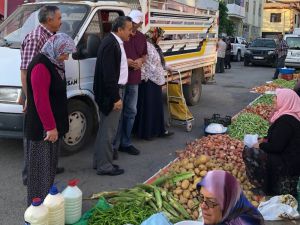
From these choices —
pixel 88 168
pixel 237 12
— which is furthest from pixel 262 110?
pixel 237 12

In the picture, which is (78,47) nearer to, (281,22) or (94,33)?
(94,33)

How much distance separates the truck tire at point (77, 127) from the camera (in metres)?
6.12

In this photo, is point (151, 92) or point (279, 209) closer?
point (279, 209)

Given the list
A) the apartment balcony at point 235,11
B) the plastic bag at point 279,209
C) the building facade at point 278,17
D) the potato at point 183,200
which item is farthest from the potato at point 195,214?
the building facade at point 278,17

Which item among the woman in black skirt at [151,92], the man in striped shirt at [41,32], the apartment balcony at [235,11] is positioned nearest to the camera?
the man in striped shirt at [41,32]

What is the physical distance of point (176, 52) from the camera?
8.82 meters

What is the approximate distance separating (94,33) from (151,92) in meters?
1.40

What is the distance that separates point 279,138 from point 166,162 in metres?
2.11

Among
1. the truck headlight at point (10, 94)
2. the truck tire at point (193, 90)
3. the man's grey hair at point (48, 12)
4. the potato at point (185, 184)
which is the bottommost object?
the potato at point (185, 184)

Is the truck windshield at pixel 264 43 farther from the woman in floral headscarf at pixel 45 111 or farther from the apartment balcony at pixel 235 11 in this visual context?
the woman in floral headscarf at pixel 45 111

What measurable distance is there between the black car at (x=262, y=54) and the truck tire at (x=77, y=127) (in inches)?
797

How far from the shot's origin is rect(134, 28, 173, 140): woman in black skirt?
6.95m

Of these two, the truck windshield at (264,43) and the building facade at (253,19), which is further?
the building facade at (253,19)

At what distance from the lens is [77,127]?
6250 mm
